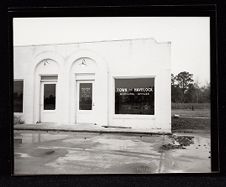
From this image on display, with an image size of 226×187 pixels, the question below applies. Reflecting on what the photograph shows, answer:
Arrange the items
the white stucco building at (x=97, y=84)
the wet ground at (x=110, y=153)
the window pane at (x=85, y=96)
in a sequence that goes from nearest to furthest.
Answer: the wet ground at (x=110, y=153)
the white stucco building at (x=97, y=84)
the window pane at (x=85, y=96)

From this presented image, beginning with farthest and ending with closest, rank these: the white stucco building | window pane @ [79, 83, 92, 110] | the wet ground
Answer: window pane @ [79, 83, 92, 110] → the white stucco building → the wet ground

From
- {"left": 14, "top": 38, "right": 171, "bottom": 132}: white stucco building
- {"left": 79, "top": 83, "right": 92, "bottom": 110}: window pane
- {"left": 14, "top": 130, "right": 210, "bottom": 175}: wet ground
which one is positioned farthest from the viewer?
{"left": 79, "top": 83, "right": 92, "bottom": 110}: window pane

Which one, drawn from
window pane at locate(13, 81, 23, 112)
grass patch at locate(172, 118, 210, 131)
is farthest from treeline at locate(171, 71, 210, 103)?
window pane at locate(13, 81, 23, 112)

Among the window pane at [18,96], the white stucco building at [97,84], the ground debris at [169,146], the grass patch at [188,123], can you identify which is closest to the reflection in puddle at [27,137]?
the white stucco building at [97,84]

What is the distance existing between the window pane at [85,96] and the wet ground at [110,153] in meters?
0.39

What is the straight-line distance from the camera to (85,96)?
3506 millimetres

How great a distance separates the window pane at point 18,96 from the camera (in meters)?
3.30

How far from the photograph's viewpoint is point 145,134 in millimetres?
3387

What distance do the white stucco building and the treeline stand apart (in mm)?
94

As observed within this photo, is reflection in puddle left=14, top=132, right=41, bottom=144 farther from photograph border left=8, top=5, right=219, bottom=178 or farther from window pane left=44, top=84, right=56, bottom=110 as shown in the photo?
window pane left=44, top=84, right=56, bottom=110

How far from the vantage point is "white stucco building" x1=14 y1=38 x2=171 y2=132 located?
3.36 m

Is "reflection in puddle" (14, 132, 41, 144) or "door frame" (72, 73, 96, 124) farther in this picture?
"door frame" (72, 73, 96, 124)

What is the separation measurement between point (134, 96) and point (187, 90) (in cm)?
71

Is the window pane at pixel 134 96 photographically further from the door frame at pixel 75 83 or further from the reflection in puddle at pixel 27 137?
the reflection in puddle at pixel 27 137
